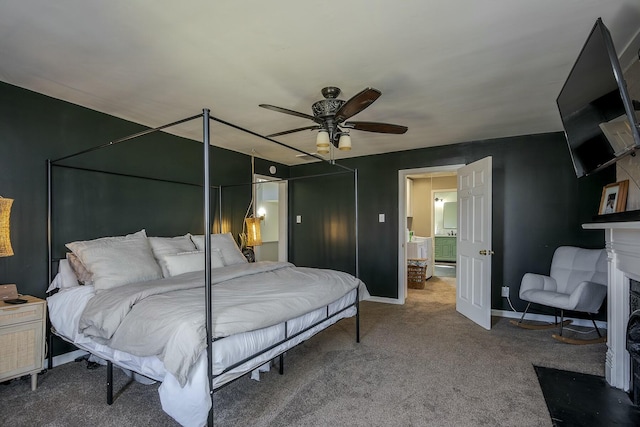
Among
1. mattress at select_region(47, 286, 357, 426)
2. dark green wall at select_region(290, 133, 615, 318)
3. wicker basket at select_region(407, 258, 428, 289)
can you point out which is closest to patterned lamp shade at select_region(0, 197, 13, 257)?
mattress at select_region(47, 286, 357, 426)

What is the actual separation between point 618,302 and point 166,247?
3.78 metres

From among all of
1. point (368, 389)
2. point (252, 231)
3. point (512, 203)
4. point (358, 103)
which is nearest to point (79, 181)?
point (252, 231)

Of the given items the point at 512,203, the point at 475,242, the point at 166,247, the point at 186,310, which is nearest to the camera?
the point at 186,310

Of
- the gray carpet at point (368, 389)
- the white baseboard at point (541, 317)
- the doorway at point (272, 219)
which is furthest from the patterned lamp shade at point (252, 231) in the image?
the white baseboard at point (541, 317)

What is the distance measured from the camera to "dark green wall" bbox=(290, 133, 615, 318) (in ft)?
13.1

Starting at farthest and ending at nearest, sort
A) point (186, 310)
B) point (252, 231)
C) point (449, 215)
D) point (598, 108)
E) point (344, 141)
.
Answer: point (449, 215) < point (252, 231) < point (344, 141) < point (598, 108) < point (186, 310)

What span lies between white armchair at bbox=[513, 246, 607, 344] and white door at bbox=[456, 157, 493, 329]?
0.43 metres

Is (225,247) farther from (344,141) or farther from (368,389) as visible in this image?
(368,389)

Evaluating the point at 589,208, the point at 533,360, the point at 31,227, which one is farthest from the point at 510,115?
the point at 31,227

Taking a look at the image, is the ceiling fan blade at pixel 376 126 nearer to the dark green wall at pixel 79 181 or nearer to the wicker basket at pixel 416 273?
the dark green wall at pixel 79 181

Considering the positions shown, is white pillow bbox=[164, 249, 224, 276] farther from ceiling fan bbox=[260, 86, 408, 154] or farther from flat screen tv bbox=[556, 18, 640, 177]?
flat screen tv bbox=[556, 18, 640, 177]

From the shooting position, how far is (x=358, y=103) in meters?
2.24

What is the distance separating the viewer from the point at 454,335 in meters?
3.58

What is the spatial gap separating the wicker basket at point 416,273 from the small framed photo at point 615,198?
3.28 metres
